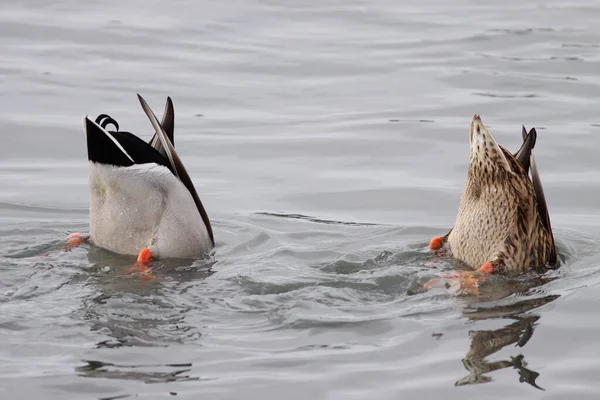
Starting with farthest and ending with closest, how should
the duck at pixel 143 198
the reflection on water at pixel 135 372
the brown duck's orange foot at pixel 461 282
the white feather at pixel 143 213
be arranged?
the white feather at pixel 143 213
the duck at pixel 143 198
the brown duck's orange foot at pixel 461 282
the reflection on water at pixel 135 372

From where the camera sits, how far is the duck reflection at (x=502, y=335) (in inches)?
193

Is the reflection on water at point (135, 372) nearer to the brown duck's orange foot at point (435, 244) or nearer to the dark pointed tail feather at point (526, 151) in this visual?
the brown duck's orange foot at point (435, 244)

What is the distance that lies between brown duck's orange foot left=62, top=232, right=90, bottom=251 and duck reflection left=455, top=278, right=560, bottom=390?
2642 mm

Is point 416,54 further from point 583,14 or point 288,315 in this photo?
point 288,315

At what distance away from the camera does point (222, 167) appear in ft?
30.5

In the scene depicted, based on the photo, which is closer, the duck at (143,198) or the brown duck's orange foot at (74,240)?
the duck at (143,198)

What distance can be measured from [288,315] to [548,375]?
1.35 meters

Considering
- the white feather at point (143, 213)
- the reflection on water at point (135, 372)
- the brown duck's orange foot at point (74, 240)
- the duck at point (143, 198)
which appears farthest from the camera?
the brown duck's orange foot at point (74, 240)

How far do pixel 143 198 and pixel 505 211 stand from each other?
7.24 feet

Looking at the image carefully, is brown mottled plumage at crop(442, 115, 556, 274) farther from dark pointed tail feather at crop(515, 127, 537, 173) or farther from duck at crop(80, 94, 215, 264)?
duck at crop(80, 94, 215, 264)

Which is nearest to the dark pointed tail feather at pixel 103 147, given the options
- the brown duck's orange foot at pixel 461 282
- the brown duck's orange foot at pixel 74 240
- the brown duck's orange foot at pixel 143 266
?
the brown duck's orange foot at pixel 143 266

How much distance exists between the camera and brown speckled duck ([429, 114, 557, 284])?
660 centimetres

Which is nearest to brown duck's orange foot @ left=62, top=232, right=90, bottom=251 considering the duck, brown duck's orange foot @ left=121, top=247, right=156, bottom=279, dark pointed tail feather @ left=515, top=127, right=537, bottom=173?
the duck

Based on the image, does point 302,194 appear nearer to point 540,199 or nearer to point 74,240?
point 74,240
